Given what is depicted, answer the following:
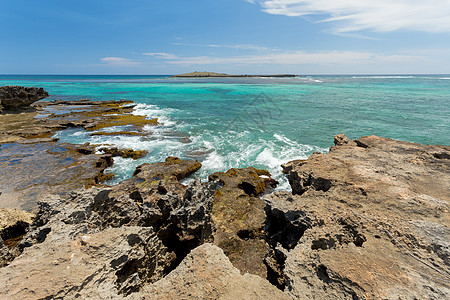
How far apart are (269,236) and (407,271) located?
380cm

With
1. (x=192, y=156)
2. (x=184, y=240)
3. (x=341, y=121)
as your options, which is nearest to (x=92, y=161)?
(x=192, y=156)

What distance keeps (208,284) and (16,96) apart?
4910 centimetres

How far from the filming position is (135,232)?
16.2ft

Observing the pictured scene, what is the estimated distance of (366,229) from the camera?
16.7 feet

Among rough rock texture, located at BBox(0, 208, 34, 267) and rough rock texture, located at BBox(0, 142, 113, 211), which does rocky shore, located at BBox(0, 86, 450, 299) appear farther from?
rough rock texture, located at BBox(0, 142, 113, 211)

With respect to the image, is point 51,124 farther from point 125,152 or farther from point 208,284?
point 208,284

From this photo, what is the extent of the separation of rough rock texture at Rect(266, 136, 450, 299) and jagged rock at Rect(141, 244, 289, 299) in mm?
636

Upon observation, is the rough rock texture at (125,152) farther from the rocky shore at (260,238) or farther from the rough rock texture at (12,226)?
the rough rock texture at (12,226)

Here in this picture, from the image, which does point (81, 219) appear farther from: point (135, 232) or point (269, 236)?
point (269, 236)

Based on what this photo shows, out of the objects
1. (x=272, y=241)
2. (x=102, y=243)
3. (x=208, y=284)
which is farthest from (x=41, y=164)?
(x=208, y=284)

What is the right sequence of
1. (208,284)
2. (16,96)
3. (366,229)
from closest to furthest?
(208,284), (366,229), (16,96)

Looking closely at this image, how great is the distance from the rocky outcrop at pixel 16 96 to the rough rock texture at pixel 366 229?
47540mm

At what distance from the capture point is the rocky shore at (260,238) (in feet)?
12.2

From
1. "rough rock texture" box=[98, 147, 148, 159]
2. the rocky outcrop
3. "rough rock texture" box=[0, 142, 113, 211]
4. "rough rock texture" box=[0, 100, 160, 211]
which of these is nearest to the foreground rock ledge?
"rough rock texture" box=[0, 100, 160, 211]
